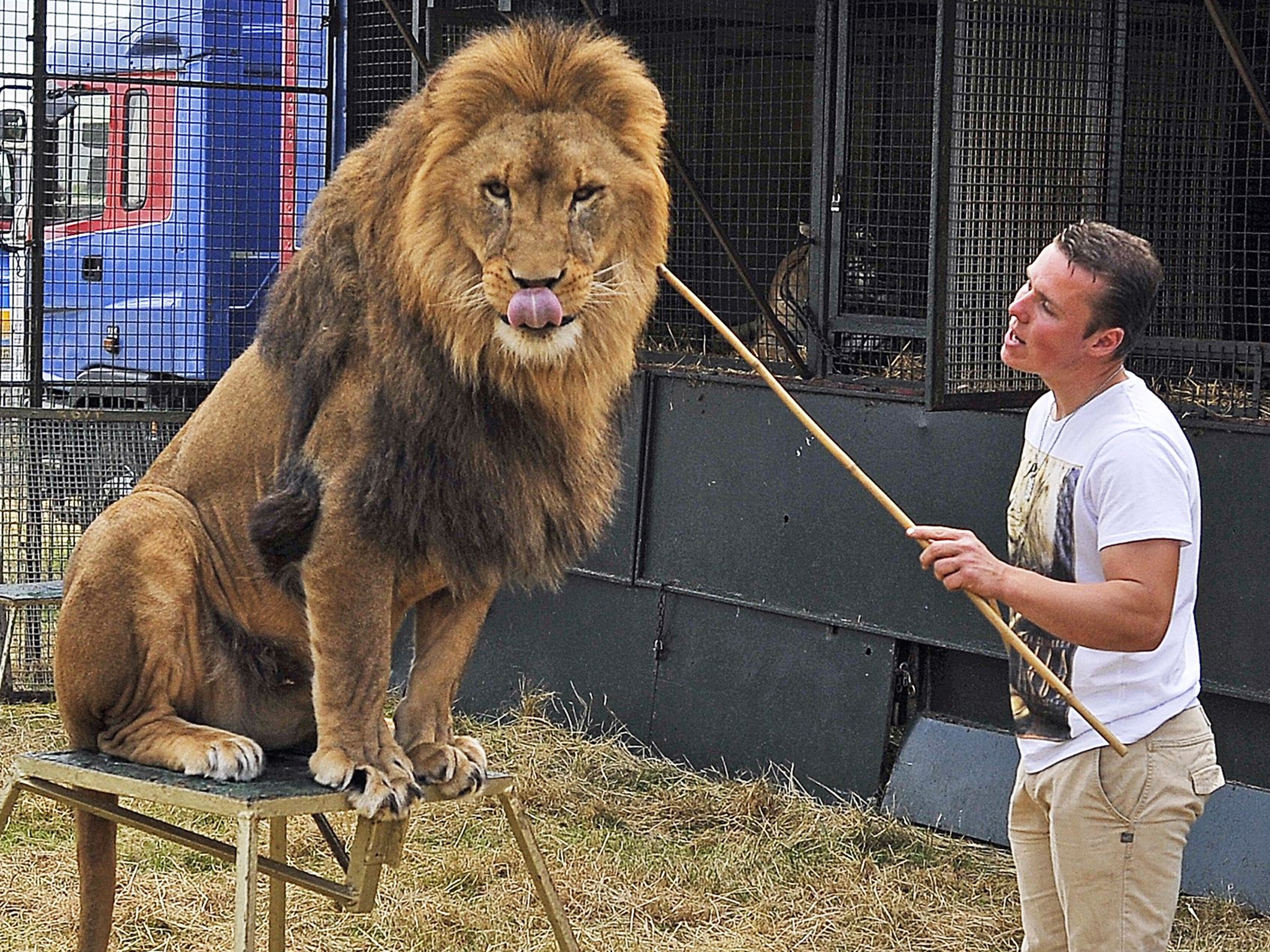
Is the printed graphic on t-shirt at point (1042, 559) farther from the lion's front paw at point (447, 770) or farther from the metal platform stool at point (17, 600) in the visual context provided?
the metal platform stool at point (17, 600)

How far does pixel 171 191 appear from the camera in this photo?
30.0 feet

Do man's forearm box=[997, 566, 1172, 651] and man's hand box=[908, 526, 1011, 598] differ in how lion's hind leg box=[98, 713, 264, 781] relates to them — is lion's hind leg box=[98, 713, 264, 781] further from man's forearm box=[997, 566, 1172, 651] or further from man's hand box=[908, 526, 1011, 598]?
man's forearm box=[997, 566, 1172, 651]

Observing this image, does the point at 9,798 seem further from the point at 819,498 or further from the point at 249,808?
the point at 819,498

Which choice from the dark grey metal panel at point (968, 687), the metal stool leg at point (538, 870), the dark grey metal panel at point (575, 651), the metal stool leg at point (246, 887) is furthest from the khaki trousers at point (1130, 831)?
the dark grey metal panel at point (575, 651)

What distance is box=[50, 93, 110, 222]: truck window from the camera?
909 cm

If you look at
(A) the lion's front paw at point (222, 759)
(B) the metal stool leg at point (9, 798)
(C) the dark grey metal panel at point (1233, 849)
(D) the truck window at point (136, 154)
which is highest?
(D) the truck window at point (136, 154)

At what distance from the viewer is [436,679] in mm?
3719

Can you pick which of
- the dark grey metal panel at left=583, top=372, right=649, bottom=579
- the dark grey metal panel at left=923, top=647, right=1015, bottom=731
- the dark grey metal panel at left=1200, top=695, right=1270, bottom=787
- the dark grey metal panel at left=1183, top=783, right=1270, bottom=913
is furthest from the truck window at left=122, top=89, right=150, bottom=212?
the dark grey metal panel at left=1183, top=783, right=1270, bottom=913

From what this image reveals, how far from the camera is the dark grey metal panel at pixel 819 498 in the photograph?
17.9 ft

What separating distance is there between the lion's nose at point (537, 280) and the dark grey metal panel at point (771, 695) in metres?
2.83

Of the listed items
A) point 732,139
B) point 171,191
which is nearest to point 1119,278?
point 732,139

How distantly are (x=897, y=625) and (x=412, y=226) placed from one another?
2804 mm

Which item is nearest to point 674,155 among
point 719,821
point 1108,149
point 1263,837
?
point 1108,149

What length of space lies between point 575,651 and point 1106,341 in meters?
3.93
